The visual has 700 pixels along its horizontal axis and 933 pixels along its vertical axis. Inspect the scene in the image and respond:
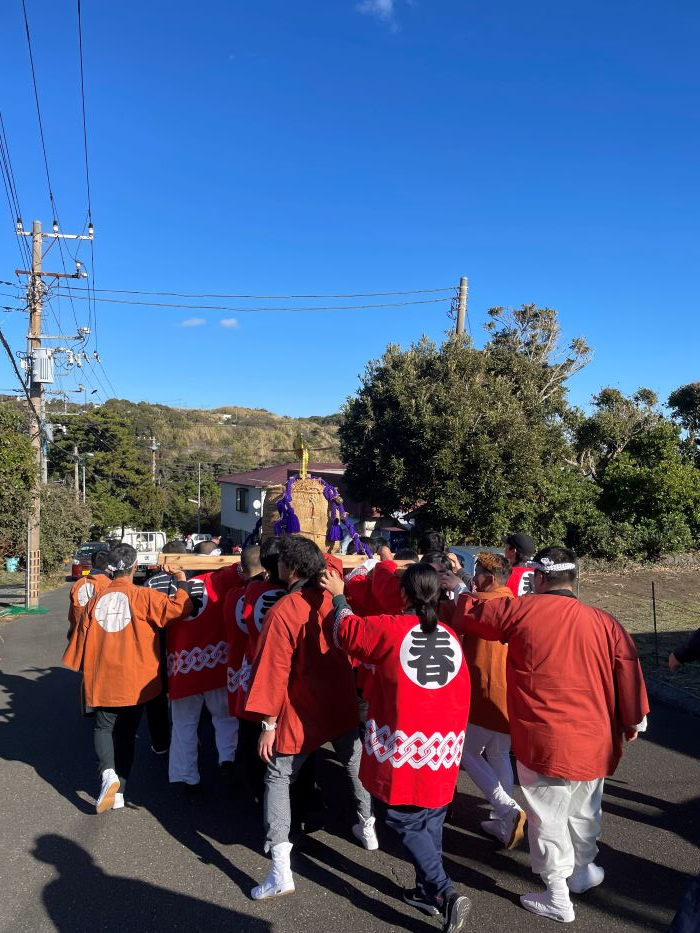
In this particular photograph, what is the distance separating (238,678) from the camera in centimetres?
439

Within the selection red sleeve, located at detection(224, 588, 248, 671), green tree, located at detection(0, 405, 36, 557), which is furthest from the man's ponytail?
green tree, located at detection(0, 405, 36, 557)

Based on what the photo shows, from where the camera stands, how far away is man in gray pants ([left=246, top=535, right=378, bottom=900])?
337 centimetres

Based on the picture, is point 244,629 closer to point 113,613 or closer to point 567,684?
point 113,613

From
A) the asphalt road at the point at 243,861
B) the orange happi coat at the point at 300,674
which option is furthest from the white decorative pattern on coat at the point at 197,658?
the orange happi coat at the point at 300,674

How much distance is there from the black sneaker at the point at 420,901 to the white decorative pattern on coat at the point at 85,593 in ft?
9.42

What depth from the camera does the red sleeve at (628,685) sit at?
3.28 meters

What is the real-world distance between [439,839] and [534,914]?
57 cm

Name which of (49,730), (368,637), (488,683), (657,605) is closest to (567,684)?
(488,683)

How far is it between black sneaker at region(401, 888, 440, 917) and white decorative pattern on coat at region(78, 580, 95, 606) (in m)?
2.87

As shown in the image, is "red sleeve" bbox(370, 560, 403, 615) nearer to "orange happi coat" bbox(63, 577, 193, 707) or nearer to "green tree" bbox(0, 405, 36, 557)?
"orange happi coat" bbox(63, 577, 193, 707)

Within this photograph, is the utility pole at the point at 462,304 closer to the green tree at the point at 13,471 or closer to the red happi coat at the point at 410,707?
the green tree at the point at 13,471

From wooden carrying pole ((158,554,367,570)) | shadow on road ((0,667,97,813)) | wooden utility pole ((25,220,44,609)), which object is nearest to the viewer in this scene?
shadow on road ((0,667,97,813))

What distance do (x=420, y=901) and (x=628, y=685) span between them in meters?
1.42

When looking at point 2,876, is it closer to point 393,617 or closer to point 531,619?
point 393,617
